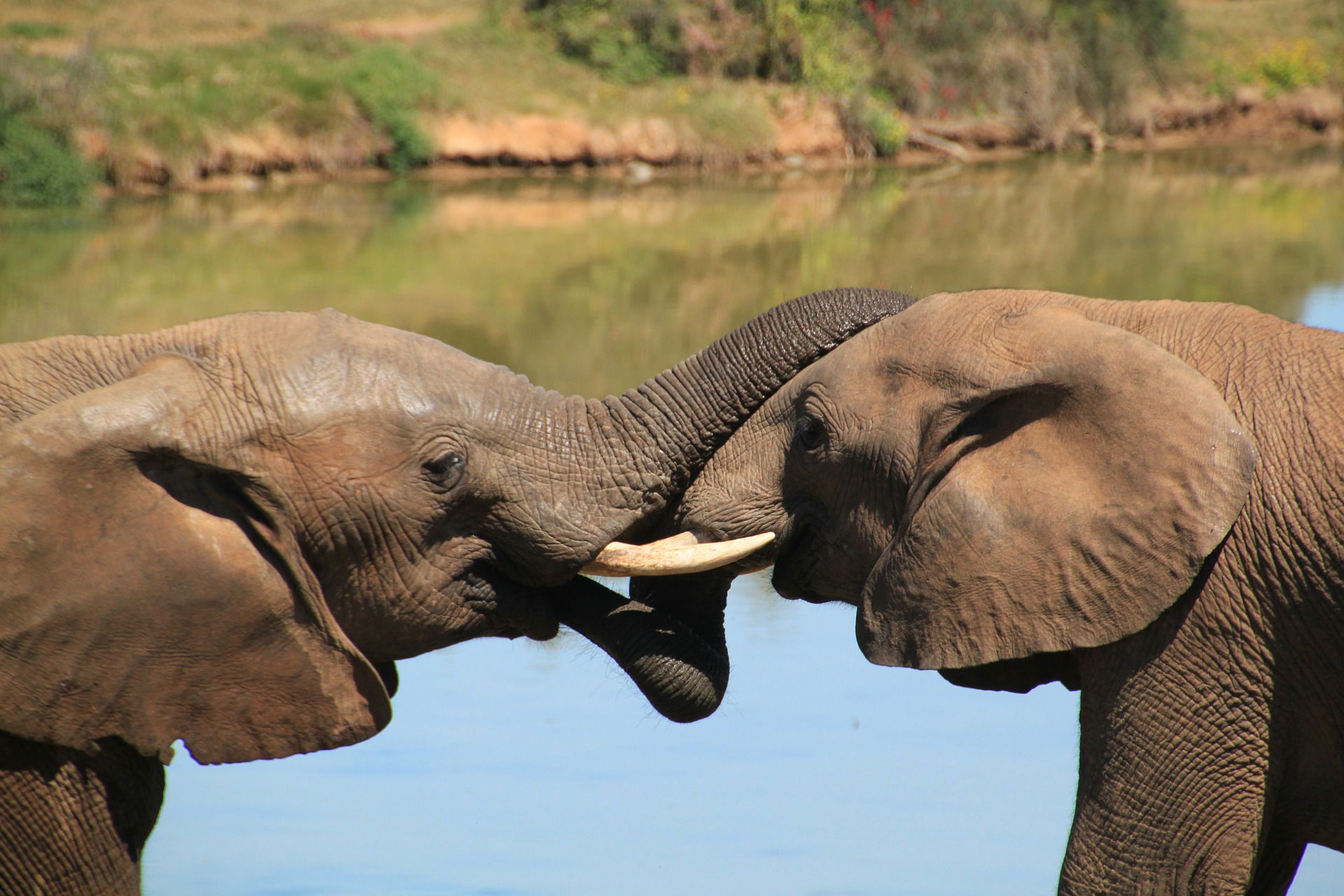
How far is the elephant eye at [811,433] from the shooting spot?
171 inches

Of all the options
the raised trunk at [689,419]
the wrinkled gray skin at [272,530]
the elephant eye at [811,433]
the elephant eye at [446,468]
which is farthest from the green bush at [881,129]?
the elephant eye at [446,468]

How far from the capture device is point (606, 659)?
297 inches

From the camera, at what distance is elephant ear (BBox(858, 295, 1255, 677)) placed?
3.70 m

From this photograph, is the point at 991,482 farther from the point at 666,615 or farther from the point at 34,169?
the point at 34,169

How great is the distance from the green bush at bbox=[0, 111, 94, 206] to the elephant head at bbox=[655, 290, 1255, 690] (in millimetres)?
18891

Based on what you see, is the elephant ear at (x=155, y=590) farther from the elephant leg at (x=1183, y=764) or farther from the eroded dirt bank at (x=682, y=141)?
A: the eroded dirt bank at (x=682, y=141)

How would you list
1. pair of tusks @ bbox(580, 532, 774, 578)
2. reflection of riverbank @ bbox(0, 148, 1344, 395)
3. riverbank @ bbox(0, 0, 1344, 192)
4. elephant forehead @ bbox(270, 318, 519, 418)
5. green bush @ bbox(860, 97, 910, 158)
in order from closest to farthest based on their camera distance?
elephant forehead @ bbox(270, 318, 519, 418) < pair of tusks @ bbox(580, 532, 774, 578) < reflection of riverbank @ bbox(0, 148, 1344, 395) < riverbank @ bbox(0, 0, 1344, 192) < green bush @ bbox(860, 97, 910, 158)

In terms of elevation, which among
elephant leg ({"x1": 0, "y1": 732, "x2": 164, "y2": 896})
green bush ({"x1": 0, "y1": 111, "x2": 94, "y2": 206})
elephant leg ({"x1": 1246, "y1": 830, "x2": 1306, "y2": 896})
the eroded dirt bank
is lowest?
the eroded dirt bank

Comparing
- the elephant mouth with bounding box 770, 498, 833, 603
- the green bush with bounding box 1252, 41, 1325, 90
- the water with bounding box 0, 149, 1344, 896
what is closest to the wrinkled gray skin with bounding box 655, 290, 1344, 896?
the elephant mouth with bounding box 770, 498, 833, 603

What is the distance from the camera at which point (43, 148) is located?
2136cm

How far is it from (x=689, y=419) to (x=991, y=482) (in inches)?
34.1

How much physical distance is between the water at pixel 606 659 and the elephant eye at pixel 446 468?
1822 millimetres

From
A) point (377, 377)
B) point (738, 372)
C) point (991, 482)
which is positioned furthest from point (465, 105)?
point (991, 482)

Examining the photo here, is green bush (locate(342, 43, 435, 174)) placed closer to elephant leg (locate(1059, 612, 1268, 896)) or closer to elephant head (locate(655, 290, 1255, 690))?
elephant head (locate(655, 290, 1255, 690))
